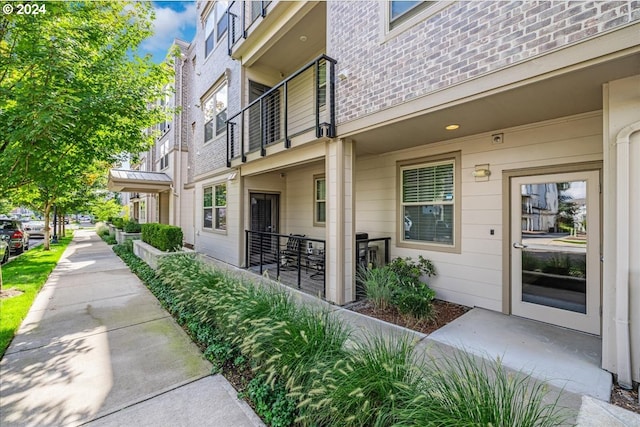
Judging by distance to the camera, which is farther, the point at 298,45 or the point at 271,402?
the point at 298,45

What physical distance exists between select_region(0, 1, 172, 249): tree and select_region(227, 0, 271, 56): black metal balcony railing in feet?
7.61

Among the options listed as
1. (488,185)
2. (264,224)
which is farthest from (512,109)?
(264,224)

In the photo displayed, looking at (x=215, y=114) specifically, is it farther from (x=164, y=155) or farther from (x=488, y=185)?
(x=164, y=155)

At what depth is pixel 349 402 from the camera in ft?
6.60

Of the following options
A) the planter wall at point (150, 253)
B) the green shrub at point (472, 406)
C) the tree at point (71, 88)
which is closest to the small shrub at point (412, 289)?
the green shrub at point (472, 406)

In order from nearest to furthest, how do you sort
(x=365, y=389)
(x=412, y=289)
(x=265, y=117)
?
(x=365, y=389) → (x=412, y=289) → (x=265, y=117)

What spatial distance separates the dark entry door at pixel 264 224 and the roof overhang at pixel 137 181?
8594 mm

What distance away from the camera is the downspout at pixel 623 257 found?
2859mm

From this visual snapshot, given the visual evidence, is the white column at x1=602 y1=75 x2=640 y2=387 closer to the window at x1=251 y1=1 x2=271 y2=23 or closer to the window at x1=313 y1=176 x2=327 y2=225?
the window at x1=313 y1=176 x2=327 y2=225

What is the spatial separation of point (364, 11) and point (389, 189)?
11.4ft

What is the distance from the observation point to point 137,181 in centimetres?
1466

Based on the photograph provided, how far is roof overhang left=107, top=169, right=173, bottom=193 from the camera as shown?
47.5 ft

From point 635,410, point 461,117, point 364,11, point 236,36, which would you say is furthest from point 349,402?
point 236,36

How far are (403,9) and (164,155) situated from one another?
57.0ft
